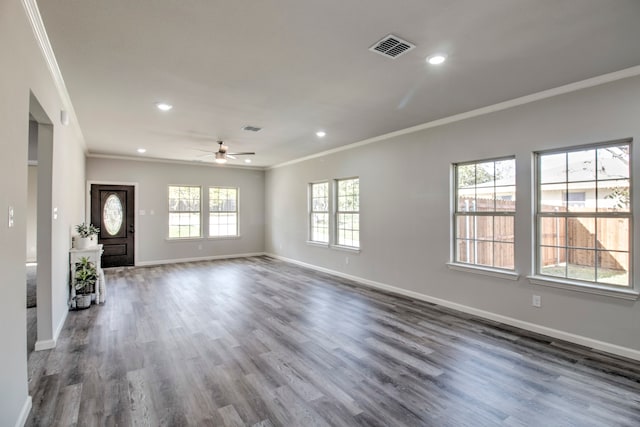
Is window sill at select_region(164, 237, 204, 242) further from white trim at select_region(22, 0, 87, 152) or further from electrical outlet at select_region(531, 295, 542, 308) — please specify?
electrical outlet at select_region(531, 295, 542, 308)

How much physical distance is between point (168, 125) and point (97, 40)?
8.13ft

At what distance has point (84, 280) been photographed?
182 inches

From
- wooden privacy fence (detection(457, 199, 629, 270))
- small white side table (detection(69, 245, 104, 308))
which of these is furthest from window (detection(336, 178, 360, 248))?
small white side table (detection(69, 245, 104, 308))

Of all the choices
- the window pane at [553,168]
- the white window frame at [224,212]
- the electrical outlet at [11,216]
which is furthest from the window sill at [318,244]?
the electrical outlet at [11,216]

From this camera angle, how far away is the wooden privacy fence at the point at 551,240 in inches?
128

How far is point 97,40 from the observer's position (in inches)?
99.3

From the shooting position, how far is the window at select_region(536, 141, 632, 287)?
3195 mm

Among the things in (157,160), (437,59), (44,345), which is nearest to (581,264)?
(437,59)

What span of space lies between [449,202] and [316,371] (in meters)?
3.03

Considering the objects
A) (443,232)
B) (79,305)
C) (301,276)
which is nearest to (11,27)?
(79,305)

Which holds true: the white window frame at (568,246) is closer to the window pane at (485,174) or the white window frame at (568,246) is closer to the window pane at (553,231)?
the window pane at (553,231)

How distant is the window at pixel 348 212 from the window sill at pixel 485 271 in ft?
6.93

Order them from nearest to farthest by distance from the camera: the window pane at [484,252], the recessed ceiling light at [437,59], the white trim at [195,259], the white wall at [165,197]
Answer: the recessed ceiling light at [437,59]
the window pane at [484,252]
the white wall at [165,197]
the white trim at [195,259]

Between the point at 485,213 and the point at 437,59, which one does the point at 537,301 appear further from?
the point at 437,59
